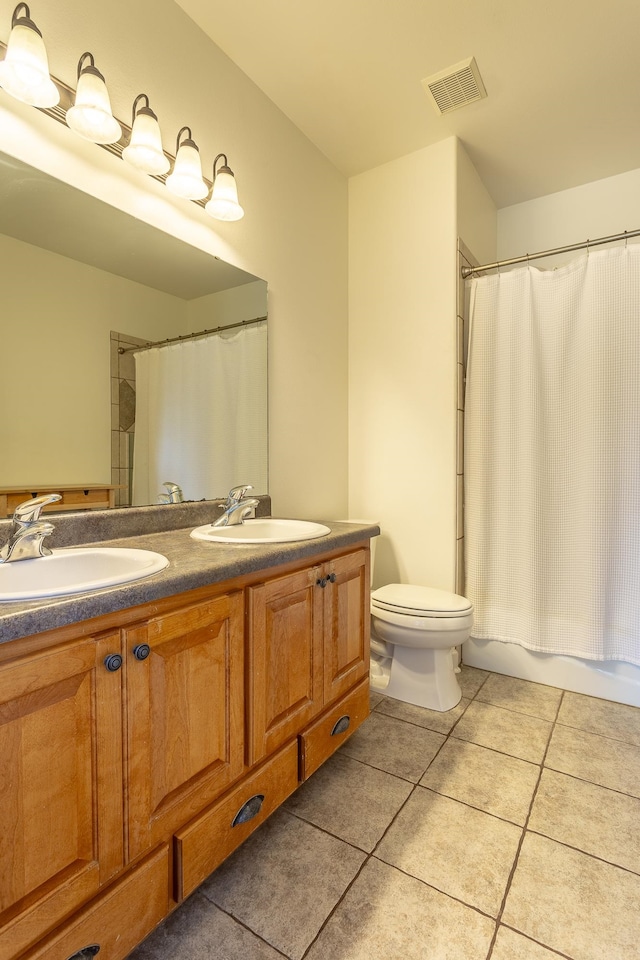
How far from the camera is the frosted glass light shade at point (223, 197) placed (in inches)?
61.9

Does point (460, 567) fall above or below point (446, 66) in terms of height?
below

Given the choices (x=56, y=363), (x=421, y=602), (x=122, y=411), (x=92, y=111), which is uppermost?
(x=92, y=111)

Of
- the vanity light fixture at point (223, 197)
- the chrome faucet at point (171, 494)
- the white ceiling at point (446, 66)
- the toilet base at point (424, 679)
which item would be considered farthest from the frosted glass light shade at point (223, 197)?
the toilet base at point (424, 679)

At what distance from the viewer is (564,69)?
5.87ft

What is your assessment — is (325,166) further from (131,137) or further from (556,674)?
(556,674)

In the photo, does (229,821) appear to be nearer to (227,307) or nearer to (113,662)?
(113,662)

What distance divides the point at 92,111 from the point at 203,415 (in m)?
0.87

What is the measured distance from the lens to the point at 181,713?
949 mm

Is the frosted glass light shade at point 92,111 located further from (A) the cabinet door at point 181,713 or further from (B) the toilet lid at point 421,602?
(B) the toilet lid at point 421,602

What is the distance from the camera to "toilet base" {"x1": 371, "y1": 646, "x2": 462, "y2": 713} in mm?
1947

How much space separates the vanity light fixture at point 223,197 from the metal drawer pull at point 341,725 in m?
1.73

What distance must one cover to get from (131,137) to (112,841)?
5.59 ft

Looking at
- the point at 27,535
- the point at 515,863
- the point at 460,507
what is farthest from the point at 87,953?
the point at 460,507

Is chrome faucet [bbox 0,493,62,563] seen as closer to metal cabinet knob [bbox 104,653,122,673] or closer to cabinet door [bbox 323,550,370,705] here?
metal cabinet knob [bbox 104,653,122,673]
